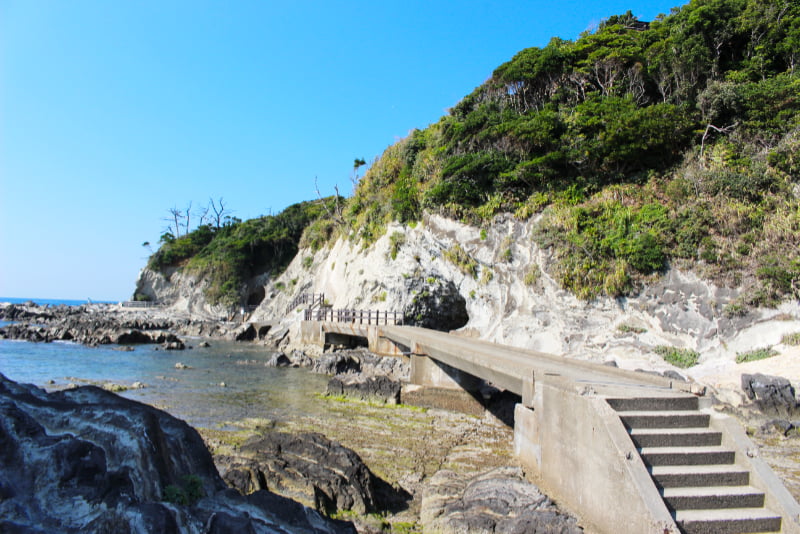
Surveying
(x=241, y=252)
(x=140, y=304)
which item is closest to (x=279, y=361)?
(x=241, y=252)

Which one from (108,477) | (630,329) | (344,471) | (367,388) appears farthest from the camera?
(630,329)

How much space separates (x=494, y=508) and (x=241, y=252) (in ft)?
172

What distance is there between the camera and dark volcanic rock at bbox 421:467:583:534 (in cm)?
509

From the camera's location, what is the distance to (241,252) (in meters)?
53.6

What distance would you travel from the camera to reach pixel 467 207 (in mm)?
23281

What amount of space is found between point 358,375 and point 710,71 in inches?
878

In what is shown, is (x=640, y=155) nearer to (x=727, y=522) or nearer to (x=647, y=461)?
(x=647, y=461)

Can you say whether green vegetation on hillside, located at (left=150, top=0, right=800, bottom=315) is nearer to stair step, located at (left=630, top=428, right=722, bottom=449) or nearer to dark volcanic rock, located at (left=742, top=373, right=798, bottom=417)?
dark volcanic rock, located at (left=742, top=373, right=798, bottom=417)

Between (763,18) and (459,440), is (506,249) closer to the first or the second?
(459,440)

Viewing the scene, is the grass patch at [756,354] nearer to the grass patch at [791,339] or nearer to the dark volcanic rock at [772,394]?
the grass patch at [791,339]

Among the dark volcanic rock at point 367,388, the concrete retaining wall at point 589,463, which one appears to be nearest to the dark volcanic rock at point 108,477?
the concrete retaining wall at point 589,463

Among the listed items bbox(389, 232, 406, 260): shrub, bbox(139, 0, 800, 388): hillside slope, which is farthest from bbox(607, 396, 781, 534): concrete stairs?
bbox(389, 232, 406, 260): shrub

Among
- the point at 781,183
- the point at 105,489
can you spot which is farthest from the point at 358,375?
the point at 781,183

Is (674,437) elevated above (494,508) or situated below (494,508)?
above
